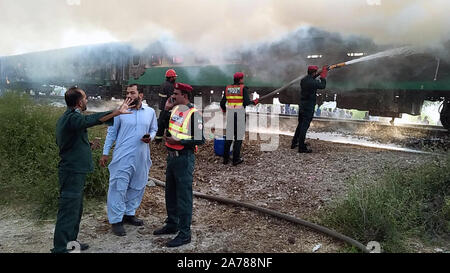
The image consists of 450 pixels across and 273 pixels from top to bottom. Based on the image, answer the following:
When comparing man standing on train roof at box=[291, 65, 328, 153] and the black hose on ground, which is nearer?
the black hose on ground

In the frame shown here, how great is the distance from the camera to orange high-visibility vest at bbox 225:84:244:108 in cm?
657

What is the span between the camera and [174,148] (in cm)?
352

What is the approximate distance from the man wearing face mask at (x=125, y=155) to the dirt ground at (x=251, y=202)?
312 mm

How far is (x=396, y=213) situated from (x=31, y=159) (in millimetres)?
5568

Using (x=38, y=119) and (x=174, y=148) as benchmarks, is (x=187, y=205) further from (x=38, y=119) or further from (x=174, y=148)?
(x=38, y=119)

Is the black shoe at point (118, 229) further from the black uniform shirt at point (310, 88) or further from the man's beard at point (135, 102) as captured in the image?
the black uniform shirt at point (310, 88)

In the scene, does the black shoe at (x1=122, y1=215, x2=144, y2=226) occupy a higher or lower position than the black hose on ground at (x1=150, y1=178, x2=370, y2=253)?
lower

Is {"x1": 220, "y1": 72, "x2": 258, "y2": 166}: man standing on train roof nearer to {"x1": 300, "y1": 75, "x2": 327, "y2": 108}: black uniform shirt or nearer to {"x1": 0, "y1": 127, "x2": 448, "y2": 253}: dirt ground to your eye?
{"x1": 0, "y1": 127, "x2": 448, "y2": 253}: dirt ground

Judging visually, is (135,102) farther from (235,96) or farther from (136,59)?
(136,59)

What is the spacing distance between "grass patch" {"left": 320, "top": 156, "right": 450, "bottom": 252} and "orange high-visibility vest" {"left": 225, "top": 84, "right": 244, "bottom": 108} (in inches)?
116

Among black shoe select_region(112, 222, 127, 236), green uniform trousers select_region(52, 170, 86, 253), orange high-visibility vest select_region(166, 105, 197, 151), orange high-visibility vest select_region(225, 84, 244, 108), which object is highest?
orange high-visibility vest select_region(225, 84, 244, 108)

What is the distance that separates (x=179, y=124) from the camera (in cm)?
354

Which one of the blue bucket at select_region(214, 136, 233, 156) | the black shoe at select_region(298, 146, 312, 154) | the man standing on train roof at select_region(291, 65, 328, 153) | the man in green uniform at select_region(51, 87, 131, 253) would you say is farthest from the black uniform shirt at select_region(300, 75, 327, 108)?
the man in green uniform at select_region(51, 87, 131, 253)

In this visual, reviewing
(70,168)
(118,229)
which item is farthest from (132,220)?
(70,168)
